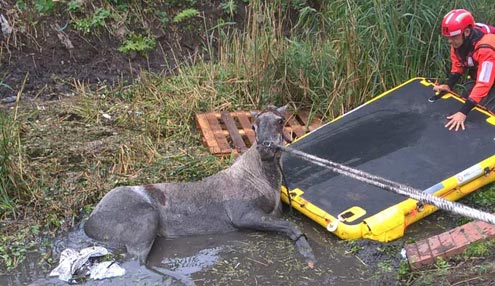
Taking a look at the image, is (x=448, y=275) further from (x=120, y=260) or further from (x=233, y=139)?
(x=233, y=139)

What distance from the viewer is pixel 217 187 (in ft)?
17.2

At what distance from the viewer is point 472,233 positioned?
455cm

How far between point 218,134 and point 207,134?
0.35 ft

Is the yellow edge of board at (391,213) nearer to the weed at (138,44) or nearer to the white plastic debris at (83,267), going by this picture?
the white plastic debris at (83,267)

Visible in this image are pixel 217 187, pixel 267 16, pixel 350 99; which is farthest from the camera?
pixel 267 16

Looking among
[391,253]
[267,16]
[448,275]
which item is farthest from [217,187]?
[267,16]

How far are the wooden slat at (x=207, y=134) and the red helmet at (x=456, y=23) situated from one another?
2274 millimetres

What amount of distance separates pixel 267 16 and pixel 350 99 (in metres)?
1.40

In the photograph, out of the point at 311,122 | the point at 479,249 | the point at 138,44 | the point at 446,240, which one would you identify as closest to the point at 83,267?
the point at 446,240

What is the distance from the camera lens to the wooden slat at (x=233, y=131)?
6.30m

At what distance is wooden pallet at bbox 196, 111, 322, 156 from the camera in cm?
627

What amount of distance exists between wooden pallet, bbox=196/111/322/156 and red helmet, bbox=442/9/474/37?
1.52 m

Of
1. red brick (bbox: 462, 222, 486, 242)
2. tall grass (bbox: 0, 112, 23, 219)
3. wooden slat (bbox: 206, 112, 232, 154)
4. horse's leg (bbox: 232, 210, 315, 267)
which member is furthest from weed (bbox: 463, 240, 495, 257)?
tall grass (bbox: 0, 112, 23, 219)

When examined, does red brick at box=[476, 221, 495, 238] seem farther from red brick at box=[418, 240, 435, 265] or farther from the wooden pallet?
the wooden pallet
